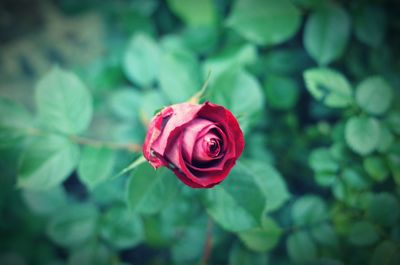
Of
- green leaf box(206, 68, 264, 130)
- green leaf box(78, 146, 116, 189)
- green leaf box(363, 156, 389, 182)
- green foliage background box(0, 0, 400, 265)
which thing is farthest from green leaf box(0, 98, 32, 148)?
green leaf box(363, 156, 389, 182)

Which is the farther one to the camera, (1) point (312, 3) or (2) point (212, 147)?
(1) point (312, 3)

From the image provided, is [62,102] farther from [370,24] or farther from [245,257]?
[370,24]

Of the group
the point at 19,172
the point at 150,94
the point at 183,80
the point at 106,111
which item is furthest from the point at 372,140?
the point at 106,111

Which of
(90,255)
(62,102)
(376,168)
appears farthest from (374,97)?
(90,255)

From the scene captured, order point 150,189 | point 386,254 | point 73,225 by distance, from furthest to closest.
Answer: point 73,225 → point 386,254 → point 150,189

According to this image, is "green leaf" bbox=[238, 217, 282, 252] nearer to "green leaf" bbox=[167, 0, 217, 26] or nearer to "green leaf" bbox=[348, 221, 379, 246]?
"green leaf" bbox=[348, 221, 379, 246]

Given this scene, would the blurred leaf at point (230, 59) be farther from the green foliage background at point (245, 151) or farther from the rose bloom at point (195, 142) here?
the rose bloom at point (195, 142)

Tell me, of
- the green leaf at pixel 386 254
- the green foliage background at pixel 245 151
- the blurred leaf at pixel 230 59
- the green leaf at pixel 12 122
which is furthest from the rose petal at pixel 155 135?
the green leaf at pixel 386 254
